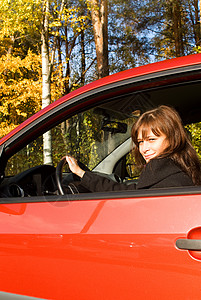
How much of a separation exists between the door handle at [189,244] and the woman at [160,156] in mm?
354

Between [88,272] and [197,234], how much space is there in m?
0.45

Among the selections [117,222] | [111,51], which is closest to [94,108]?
[117,222]

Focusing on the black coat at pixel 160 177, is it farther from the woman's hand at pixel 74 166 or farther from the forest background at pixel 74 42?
the forest background at pixel 74 42

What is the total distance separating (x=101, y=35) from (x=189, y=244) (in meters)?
16.1

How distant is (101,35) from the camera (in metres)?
16.6

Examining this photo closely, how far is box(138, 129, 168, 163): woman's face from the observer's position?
193 centimetres

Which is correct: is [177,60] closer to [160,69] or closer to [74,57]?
[160,69]

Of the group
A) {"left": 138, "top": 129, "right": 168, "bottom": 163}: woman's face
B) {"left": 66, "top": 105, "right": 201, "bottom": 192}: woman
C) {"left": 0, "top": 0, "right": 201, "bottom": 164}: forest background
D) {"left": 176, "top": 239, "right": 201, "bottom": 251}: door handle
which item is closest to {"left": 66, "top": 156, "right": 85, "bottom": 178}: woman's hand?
{"left": 66, "top": 105, "right": 201, "bottom": 192}: woman

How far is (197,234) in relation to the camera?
4.43 ft

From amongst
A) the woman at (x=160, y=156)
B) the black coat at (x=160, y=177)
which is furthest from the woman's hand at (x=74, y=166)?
the black coat at (x=160, y=177)

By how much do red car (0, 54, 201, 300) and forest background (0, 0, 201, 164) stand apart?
10546 mm

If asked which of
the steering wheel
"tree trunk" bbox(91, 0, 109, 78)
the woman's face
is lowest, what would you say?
the steering wheel

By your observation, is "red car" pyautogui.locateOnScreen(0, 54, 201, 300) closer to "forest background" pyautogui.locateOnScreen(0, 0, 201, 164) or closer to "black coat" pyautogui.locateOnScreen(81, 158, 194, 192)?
"black coat" pyautogui.locateOnScreen(81, 158, 194, 192)

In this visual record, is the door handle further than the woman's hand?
No
